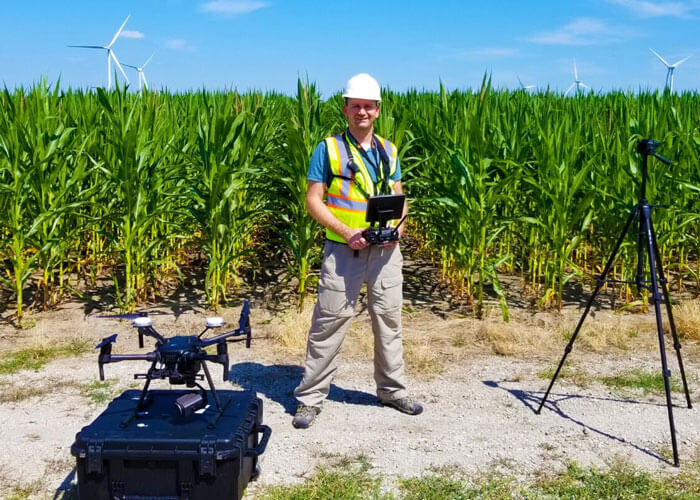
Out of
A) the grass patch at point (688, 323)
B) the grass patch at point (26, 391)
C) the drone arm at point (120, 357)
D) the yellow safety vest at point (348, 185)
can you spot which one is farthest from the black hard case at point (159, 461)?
the grass patch at point (688, 323)

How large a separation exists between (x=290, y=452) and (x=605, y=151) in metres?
4.68

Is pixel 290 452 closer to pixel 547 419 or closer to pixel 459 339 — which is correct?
pixel 547 419

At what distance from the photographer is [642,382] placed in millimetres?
5211

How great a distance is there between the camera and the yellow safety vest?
4.25 metres

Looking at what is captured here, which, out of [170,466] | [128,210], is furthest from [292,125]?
[170,466]

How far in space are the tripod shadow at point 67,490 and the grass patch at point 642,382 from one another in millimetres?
3538

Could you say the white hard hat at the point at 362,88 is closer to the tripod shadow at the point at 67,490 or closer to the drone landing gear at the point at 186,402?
the drone landing gear at the point at 186,402

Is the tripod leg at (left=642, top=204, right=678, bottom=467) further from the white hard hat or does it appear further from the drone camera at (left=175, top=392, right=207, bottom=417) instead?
the drone camera at (left=175, top=392, right=207, bottom=417)

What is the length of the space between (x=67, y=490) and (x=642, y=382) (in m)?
3.80

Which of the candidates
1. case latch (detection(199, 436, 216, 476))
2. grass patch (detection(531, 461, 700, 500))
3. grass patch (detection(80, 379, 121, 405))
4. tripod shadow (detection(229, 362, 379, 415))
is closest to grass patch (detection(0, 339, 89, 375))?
grass patch (detection(80, 379, 121, 405))

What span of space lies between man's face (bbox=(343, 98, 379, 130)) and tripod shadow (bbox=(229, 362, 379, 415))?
6.02ft

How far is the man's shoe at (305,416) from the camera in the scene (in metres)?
4.41

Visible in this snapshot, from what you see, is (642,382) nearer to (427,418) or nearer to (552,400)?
(552,400)

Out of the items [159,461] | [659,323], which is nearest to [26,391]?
[159,461]
